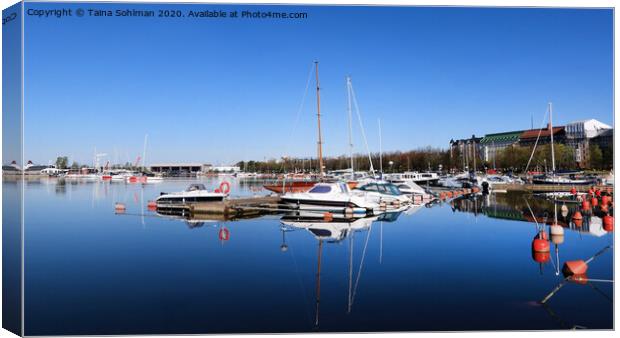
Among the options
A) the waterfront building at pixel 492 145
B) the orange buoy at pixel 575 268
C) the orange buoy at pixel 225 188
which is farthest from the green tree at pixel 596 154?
the waterfront building at pixel 492 145

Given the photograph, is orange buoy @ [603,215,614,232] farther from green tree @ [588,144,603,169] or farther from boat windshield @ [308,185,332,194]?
boat windshield @ [308,185,332,194]

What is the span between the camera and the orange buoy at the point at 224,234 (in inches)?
736

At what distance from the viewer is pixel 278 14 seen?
856 cm

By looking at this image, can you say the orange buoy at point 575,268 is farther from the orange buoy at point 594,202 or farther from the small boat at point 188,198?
the small boat at point 188,198

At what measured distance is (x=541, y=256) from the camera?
14.2 metres

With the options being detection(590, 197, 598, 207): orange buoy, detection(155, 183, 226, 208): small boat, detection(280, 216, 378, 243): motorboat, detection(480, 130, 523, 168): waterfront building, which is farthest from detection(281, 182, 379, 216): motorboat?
detection(480, 130, 523, 168): waterfront building

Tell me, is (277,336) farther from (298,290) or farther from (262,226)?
(262,226)

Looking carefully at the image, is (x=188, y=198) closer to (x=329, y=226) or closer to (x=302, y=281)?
(x=329, y=226)

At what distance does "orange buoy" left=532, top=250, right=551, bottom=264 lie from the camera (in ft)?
45.3

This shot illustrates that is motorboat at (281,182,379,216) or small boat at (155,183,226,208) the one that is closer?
motorboat at (281,182,379,216)

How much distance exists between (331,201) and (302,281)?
568 inches

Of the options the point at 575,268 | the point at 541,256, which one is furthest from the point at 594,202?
the point at 575,268

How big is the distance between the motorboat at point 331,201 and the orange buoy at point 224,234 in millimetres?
6015

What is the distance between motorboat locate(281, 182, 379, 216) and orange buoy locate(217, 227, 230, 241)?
237 inches
